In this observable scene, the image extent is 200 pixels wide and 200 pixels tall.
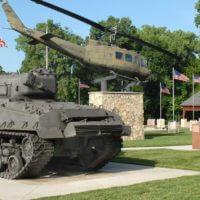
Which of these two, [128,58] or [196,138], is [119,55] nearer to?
[128,58]

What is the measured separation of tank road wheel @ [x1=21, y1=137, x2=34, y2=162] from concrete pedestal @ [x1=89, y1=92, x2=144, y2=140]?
49.8ft

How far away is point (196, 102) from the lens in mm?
57281

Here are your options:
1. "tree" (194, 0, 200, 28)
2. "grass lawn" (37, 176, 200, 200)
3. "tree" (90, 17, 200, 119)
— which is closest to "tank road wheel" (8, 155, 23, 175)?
"grass lawn" (37, 176, 200, 200)

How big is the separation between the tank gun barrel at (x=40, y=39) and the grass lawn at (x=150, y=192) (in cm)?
1412

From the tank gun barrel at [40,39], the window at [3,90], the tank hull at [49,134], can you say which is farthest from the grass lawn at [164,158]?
the tank gun barrel at [40,39]

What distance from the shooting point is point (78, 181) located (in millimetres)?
12297

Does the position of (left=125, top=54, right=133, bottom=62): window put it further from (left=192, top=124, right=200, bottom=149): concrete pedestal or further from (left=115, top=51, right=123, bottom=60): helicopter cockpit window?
(left=192, top=124, right=200, bottom=149): concrete pedestal

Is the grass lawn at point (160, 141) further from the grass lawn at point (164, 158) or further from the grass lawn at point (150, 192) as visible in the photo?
the grass lawn at point (150, 192)

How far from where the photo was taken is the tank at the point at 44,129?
39.7 ft

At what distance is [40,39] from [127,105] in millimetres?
6623

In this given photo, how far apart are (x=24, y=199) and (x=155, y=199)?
95.9 inches

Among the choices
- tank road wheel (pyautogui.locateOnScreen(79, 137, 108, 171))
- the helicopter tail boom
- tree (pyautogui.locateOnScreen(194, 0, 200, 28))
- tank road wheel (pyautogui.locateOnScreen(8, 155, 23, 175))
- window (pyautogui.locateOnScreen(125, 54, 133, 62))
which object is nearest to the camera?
tank road wheel (pyautogui.locateOnScreen(8, 155, 23, 175))

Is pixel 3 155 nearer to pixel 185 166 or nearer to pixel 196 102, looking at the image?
pixel 185 166

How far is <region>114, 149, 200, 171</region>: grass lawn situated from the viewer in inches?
604
